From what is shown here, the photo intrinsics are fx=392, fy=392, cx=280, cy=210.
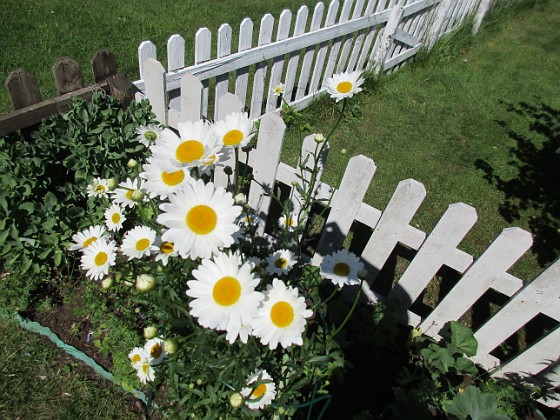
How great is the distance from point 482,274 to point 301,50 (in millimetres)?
3198

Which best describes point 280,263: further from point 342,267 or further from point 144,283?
point 144,283

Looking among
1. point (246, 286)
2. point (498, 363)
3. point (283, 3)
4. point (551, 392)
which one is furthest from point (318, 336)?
point (283, 3)

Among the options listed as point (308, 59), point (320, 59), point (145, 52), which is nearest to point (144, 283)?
point (145, 52)

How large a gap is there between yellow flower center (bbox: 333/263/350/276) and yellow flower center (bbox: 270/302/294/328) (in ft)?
1.95

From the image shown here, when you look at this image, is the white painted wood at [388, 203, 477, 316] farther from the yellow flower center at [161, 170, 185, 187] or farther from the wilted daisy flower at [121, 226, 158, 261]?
the wilted daisy flower at [121, 226, 158, 261]

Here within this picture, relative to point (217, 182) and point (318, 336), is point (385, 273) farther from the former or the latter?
point (217, 182)

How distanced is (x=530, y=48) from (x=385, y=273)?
17.5 feet

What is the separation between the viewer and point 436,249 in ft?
6.45

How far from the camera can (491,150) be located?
4020 millimetres

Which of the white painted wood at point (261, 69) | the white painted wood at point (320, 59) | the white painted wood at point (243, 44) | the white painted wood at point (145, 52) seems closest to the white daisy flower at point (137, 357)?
the white painted wood at point (145, 52)

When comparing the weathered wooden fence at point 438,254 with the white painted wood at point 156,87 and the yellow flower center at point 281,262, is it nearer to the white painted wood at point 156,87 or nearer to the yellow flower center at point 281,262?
the white painted wood at point 156,87

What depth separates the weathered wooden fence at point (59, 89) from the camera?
202cm

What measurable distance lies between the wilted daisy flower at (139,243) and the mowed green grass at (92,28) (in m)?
2.63

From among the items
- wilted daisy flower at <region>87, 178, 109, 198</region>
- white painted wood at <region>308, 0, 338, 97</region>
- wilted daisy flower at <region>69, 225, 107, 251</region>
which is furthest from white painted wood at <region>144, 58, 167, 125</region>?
white painted wood at <region>308, 0, 338, 97</region>
